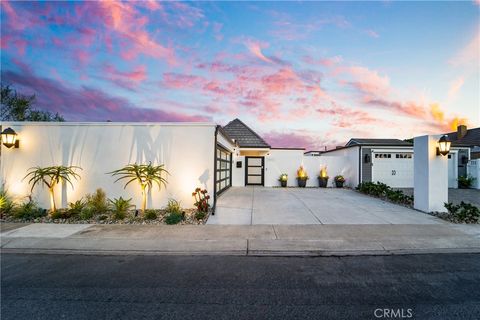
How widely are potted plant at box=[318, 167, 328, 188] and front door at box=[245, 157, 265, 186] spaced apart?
4.10m

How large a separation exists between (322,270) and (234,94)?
10967 millimetres

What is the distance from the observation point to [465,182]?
13141mm

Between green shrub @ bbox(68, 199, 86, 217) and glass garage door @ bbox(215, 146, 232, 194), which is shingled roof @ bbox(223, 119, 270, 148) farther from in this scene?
green shrub @ bbox(68, 199, 86, 217)

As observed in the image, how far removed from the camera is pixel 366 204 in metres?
8.52

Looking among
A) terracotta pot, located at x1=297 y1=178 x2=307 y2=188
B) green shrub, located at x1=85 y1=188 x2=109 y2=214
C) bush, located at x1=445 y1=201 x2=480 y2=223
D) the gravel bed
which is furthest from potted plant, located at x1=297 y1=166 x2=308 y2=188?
green shrub, located at x1=85 y1=188 x2=109 y2=214

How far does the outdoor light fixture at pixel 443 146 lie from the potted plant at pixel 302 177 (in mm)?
7820

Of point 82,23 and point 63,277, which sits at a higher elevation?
point 82,23

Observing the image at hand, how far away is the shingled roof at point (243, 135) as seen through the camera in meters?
14.1

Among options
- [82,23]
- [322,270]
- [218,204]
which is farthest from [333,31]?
[82,23]

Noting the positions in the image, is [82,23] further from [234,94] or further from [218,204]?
[218,204]

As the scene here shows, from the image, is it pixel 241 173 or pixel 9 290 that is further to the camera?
pixel 241 173

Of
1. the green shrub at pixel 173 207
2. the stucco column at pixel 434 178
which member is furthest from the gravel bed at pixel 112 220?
the stucco column at pixel 434 178

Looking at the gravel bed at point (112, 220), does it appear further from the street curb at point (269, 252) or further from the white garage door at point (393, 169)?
the white garage door at point (393, 169)

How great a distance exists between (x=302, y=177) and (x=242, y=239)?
34.5 ft
